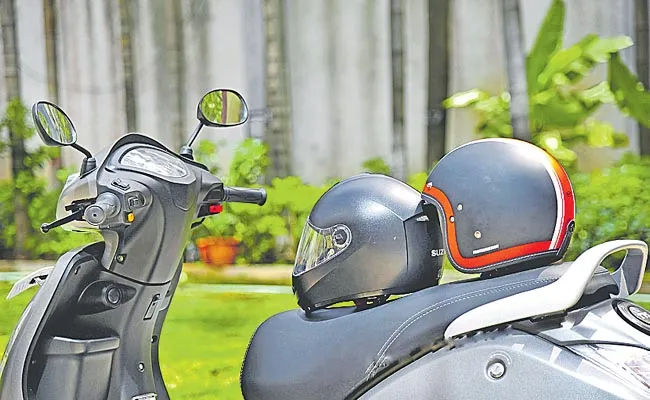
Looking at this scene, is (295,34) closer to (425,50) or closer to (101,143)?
(425,50)

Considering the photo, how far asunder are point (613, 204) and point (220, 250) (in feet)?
6.94

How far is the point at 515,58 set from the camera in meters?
4.87

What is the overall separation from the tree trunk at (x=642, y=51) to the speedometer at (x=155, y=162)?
3.54 meters

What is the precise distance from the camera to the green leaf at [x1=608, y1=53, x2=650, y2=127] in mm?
4605

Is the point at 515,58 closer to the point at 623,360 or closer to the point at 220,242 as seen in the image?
the point at 220,242

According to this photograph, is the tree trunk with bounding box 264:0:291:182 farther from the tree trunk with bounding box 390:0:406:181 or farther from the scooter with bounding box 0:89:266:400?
the scooter with bounding box 0:89:266:400

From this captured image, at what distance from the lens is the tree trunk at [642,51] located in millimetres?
4734

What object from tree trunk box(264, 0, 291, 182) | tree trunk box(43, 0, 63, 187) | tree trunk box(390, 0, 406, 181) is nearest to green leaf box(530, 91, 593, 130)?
tree trunk box(390, 0, 406, 181)

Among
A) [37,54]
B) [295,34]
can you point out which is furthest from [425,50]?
[37,54]

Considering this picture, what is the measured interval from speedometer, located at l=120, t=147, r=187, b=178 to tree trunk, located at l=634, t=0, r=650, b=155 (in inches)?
139

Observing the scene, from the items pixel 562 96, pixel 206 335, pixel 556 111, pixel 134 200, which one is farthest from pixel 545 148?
pixel 134 200

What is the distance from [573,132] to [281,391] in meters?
3.61

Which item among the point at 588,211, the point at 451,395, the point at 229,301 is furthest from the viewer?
the point at 229,301

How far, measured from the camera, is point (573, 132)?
4809mm
